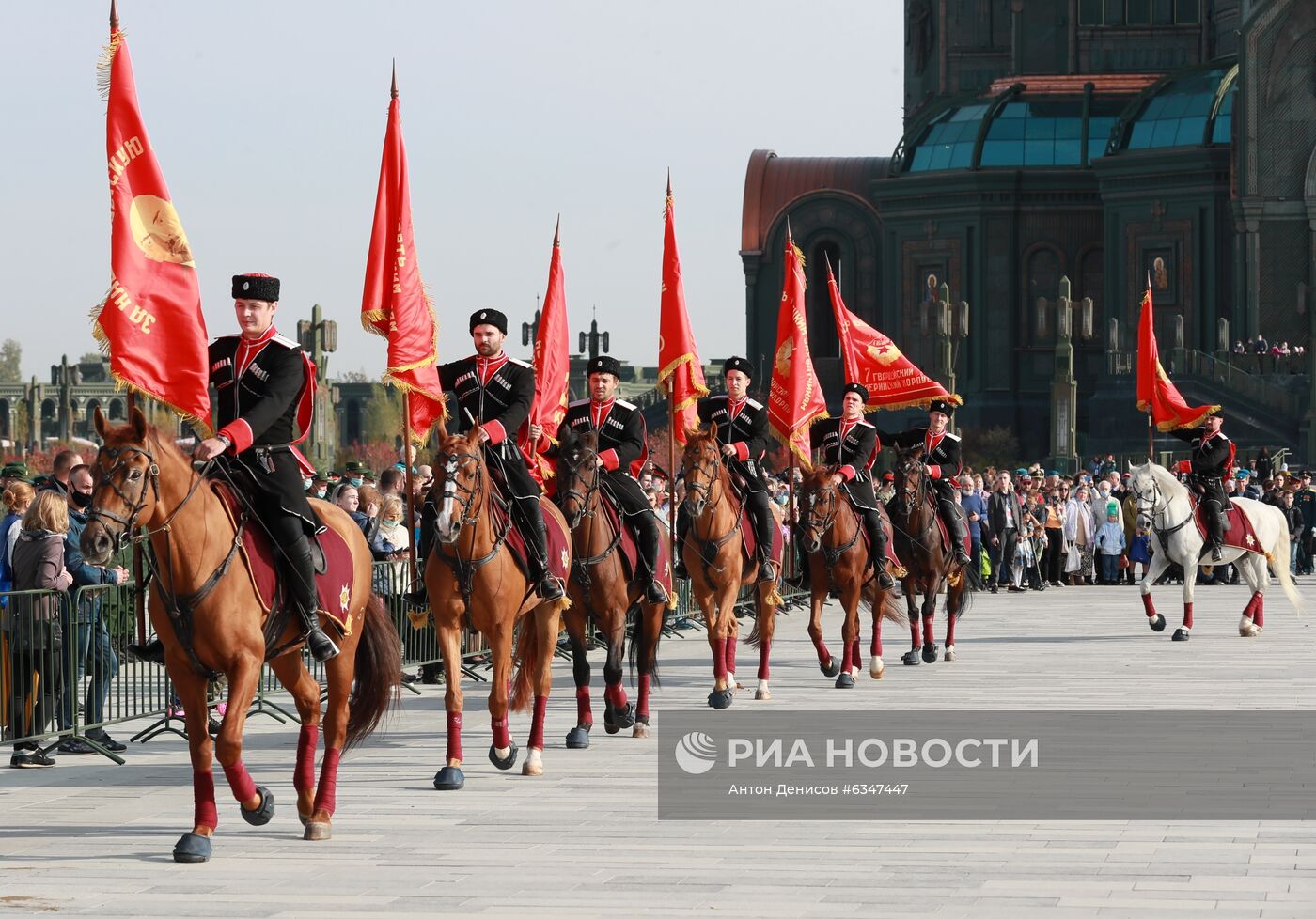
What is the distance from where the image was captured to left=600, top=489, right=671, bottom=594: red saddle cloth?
1535 centimetres

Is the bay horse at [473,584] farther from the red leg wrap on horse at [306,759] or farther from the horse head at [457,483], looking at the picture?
the red leg wrap on horse at [306,759]

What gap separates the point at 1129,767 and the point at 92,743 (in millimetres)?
6868

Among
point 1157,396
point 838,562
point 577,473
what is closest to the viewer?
point 577,473

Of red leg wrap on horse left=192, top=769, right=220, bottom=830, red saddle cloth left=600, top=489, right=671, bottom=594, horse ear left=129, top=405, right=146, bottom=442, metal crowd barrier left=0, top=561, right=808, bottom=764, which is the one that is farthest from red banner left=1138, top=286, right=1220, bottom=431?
horse ear left=129, top=405, right=146, bottom=442

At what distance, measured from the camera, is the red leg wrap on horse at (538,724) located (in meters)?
13.6

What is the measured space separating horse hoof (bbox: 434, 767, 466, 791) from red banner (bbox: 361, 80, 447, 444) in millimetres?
2300

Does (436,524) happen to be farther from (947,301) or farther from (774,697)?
(947,301)

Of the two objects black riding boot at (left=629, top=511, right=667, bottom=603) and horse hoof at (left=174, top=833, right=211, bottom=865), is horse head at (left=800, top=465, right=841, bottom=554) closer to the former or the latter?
black riding boot at (left=629, top=511, right=667, bottom=603)

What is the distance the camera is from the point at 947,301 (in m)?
73.9

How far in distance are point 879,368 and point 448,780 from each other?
11.8m

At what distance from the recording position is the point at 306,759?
1139 cm

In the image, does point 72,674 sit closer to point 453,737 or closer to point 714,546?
point 453,737

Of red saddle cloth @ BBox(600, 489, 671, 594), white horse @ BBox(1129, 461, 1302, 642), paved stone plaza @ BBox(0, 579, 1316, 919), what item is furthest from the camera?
white horse @ BBox(1129, 461, 1302, 642)

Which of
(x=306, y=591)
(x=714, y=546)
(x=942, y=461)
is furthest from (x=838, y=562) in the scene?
(x=306, y=591)
